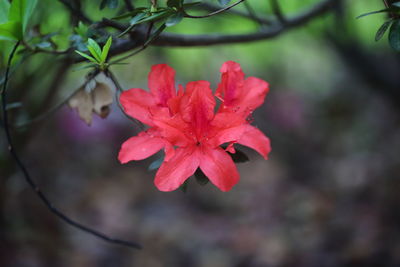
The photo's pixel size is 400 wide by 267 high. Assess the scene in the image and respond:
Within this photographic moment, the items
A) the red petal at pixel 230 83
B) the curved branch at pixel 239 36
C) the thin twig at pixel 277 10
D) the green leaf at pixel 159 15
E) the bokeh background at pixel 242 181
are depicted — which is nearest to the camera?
the green leaf at pixel 159 15

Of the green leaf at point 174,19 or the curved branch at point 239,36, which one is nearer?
the green leaf at point 174,19

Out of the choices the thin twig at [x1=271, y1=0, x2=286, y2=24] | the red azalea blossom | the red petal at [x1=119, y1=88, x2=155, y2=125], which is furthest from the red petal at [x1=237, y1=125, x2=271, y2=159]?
the thin twig at [x1=271, y1=0, x2=286, y2=24]

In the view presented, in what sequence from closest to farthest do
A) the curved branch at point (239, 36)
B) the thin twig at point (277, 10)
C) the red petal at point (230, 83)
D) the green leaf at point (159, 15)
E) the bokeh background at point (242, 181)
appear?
the green leaf at point (159, 15)
the red petal at point (230, 83)
the curved branch at point (239, 36)
the thin twig at point (277, 10)
the bokeh background at point (242, 181)

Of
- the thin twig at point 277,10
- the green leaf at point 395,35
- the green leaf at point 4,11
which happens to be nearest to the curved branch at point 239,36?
the thin twig at point 277,10

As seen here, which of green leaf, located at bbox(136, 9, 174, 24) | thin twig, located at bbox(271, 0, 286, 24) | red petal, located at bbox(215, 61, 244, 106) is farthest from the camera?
thin twig, located at bbox(271, 0, 286, 24)

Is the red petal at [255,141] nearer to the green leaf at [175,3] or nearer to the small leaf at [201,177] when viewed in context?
the small leaf at [201,177]

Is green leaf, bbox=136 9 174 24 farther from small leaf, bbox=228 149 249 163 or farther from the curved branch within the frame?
small leaf, bbox=228 149 249 163

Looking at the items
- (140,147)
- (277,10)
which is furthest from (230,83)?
(277,10)
